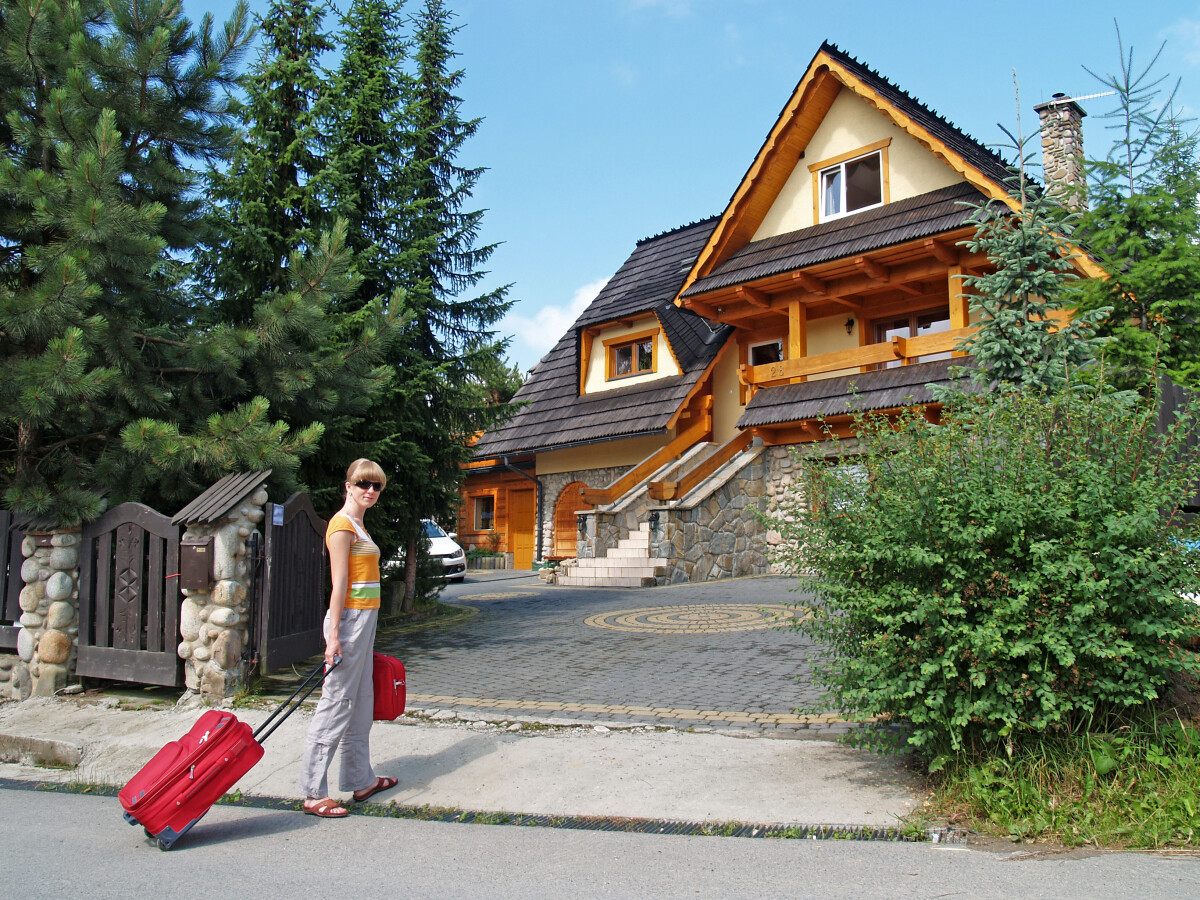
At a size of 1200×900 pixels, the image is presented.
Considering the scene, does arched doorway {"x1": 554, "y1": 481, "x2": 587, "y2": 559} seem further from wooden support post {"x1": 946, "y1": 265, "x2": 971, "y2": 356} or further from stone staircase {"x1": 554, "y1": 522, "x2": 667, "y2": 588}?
wooden support post {"x1": 946, "y1": 265, "x2": 971, "y2": 356}

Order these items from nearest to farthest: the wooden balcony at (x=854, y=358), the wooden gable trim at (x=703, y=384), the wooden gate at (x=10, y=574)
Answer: the wooden gate at (x=10, y=574) < the wooden balcony at (x=854, y=358) < the wooden gable trim at (x=703, y=384)

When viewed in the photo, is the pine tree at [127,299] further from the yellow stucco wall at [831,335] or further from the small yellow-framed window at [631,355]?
the small yellow-framed window at [631,355]

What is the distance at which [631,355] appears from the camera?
22125 mm

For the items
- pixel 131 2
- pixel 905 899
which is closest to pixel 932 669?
pixel 905 899

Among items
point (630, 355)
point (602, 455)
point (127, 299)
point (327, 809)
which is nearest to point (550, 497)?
point (602, 455)

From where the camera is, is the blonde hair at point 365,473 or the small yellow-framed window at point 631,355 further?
the small yellow-framed window at point 631,355

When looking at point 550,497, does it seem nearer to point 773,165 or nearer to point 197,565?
point 773,165

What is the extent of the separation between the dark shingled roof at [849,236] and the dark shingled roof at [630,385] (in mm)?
2335

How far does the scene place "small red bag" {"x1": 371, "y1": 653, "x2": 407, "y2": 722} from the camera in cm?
513

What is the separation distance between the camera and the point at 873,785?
4.81 meters

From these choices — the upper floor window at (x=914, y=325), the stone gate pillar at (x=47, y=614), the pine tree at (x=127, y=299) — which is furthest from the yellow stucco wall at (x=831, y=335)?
the stone gate pillar at (x=47, y=614)

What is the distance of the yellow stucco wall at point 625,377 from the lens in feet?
68.7

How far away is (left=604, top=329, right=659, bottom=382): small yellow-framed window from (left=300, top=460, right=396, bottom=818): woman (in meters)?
16.6

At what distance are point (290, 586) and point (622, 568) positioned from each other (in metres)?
9.23
